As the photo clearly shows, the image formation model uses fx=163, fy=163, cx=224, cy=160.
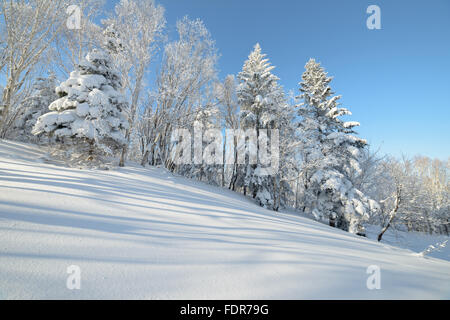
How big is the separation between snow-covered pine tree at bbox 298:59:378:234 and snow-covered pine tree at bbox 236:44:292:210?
228 cm

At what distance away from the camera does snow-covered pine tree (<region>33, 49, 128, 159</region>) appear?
6.54 metres

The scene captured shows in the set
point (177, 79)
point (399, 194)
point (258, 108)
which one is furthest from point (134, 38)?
point (399, 194)

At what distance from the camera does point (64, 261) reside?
1.48m

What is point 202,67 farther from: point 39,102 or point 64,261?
point 39,102

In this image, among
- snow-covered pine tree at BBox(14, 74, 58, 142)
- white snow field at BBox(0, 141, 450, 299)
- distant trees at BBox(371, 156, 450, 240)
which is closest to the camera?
white snow field at BBox(0, 141, 450, 299)

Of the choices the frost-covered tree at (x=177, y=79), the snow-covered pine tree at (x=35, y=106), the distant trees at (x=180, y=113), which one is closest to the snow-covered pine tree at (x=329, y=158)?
the distant trees at (x=180, y=113)

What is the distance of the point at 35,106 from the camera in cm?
1259

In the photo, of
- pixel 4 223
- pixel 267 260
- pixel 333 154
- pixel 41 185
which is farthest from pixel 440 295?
pixel 333 154

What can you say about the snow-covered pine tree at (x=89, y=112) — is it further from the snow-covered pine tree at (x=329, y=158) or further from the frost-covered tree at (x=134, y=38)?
the snow-covered pine tree at (x=329, y=158)

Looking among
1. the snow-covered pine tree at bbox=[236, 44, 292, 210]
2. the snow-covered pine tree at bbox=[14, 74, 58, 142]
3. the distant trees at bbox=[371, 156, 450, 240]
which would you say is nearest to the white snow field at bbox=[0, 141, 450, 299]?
the snow-covered pine tree at bbox=[236, 44, 292, 210]

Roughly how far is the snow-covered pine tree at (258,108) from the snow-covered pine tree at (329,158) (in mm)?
2278

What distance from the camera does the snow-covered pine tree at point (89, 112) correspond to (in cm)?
654

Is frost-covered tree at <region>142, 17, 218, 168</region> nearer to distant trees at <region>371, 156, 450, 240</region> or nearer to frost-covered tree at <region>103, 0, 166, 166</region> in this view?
frost-covered tree at <region>103, 0, 166, 166</region>

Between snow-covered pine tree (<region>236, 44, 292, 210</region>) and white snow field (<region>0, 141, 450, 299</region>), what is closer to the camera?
white snow field (<region>0, 141, 450, 299</region>)
